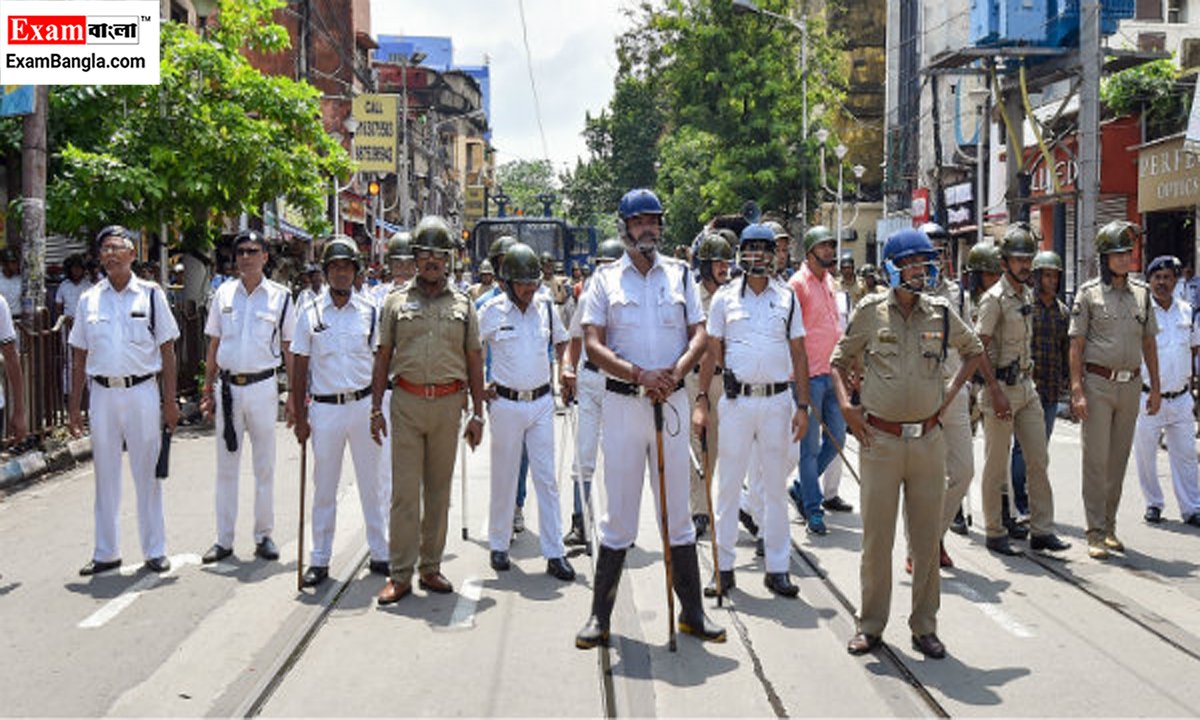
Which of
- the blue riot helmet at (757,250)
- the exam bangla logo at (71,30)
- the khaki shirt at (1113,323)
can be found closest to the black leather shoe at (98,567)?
the blue riot helmet at (757,250)

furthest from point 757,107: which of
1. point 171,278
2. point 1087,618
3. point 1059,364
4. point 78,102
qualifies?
point 1087,618

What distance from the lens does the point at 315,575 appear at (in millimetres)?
7512

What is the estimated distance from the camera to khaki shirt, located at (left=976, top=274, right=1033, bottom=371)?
27.5ft

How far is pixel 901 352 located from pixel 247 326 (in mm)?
4551

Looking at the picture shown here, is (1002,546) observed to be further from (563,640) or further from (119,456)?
(119,456)

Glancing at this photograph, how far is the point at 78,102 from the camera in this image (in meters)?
16.7

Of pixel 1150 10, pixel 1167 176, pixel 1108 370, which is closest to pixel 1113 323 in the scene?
pixel 1108 370

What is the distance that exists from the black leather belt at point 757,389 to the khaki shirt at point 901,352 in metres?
1.10

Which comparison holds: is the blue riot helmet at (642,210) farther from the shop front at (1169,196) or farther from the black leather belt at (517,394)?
the shop front at (1169,196)

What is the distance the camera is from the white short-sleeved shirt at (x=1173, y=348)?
974cm

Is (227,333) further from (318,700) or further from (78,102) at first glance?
(78,102)

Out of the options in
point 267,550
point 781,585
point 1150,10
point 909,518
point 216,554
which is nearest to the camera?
point 909,518

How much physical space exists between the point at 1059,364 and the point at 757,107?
33.0 meters

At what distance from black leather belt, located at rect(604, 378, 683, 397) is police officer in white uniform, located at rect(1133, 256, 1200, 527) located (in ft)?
17.3
